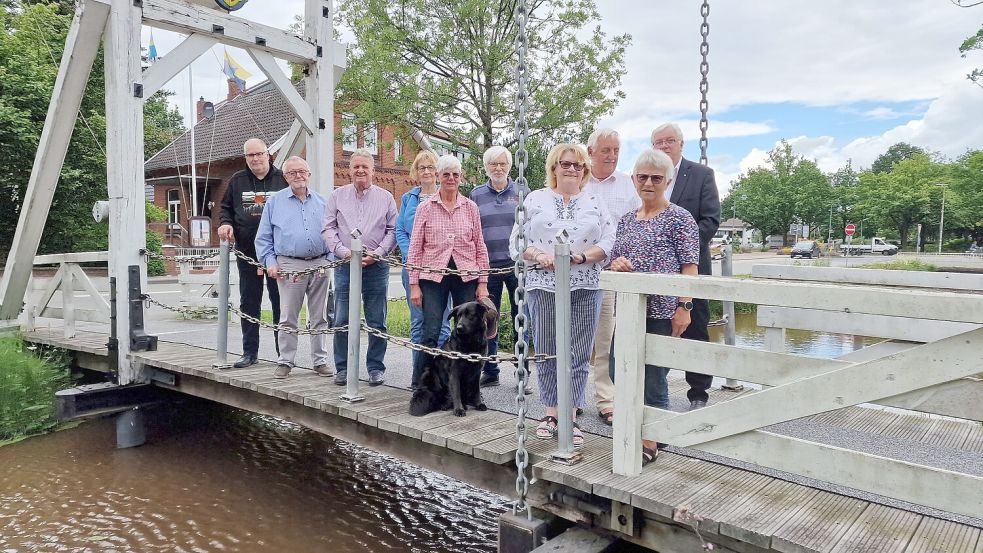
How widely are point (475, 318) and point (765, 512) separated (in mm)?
1948

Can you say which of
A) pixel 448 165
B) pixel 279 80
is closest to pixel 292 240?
pixel 448 165

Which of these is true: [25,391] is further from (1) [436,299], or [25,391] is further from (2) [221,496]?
(1) [436,299]

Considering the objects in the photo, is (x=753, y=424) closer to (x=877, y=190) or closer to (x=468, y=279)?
(x=468, y=279)

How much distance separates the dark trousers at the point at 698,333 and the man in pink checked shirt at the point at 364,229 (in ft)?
7.10

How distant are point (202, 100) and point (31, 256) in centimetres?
2995

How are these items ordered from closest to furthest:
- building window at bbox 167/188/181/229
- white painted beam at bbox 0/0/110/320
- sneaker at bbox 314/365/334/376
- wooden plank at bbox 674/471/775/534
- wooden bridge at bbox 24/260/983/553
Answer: wooden bridge at bbox 24/260/983/553 < wooden plank at bbox 674/471/775/534 < sneaker at bbox 314/365/334/376 < white painted beam at bbox 0/0/110/320 < building window at bbox 167/188/181/229

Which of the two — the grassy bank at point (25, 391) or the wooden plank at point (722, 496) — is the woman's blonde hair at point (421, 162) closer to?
the wooden plank at point (722, 496)

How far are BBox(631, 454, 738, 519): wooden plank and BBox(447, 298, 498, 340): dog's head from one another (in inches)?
56.9

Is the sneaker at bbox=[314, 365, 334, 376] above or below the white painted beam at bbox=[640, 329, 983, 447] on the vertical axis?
below

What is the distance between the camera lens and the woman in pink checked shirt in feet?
14.1

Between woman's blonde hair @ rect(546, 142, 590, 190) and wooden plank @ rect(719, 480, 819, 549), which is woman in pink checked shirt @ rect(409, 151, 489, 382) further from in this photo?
wooden plank @ rect(719, 480, 819, 549)

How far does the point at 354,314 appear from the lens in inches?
172

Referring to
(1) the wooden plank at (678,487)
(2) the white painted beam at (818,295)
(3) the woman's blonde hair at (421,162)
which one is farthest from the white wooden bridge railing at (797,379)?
(3) the woman's blonde hair at (421,162)

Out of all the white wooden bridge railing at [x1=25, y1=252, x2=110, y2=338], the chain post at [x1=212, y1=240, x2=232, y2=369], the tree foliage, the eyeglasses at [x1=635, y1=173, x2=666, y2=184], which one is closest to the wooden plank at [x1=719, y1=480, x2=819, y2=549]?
the eyeglasses at [x1=635, y1=173, x2=666, y2=184]
